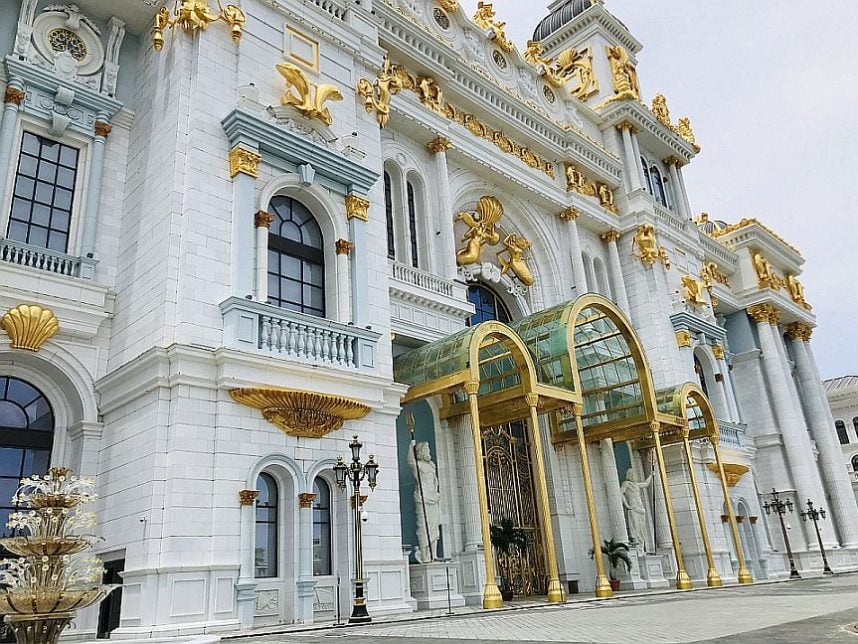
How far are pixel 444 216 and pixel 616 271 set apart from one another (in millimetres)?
9945

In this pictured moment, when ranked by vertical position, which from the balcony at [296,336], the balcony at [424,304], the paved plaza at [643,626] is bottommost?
the paved plaza at [643,626]

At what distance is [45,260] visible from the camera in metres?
14.9

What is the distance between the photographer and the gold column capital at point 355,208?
58.3 ft

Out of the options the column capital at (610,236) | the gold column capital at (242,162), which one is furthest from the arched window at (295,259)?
the column capital at (610,236)

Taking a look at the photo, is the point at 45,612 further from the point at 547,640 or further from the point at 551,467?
the point at 551,467

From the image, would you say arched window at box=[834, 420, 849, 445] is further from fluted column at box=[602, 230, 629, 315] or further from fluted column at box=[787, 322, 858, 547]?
fluted column at box=[602, 230, 629, 315]

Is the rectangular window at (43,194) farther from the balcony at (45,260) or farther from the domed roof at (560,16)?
the domed roof at (560,16)

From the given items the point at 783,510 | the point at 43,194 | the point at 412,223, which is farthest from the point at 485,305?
the point at 783,510

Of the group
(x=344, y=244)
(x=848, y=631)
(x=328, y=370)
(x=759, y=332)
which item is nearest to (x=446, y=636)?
(x=848, y=631)

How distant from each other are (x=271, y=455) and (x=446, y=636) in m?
6.05

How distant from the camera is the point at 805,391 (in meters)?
39.5

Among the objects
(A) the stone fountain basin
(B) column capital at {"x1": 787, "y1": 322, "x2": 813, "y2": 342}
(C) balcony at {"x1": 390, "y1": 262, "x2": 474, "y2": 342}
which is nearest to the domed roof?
(B) column capital at {"x1": 787, "y1": 322, "x2": 813, "y2": 342}

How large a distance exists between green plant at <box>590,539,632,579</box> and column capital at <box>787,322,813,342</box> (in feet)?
75.9

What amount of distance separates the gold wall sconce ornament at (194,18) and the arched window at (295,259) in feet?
13.4
